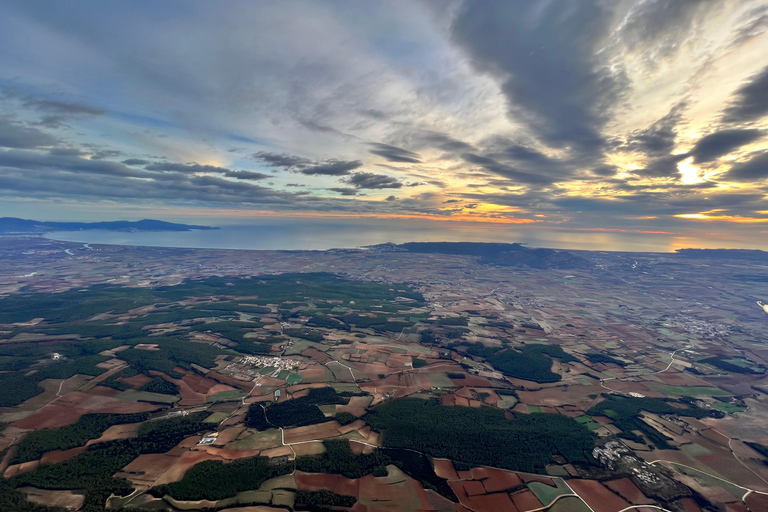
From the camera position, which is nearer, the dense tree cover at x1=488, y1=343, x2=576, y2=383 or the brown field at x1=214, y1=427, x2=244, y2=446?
the brown field at x1=214, y1=427, x2=244, y2=446

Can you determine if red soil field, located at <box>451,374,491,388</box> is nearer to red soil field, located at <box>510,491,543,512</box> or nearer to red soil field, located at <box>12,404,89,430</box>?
red soil field, located at <box>510,491,543,512</box>

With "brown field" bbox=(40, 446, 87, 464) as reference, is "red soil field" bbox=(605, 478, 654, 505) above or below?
above

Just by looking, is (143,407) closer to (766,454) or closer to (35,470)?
(35,470)

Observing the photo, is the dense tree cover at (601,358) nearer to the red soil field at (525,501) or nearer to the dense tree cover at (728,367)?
the dense tree cover at (728,367)

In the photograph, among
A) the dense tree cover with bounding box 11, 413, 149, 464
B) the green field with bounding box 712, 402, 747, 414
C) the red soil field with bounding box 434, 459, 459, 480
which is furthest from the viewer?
the green field with bounding box 712, 402, 747, 414

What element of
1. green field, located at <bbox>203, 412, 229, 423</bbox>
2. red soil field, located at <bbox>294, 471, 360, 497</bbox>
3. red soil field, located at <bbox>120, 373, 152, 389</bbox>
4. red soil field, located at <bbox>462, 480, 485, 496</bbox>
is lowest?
red soil field, located at <bbox>120, 373, 152, 389</bbox>

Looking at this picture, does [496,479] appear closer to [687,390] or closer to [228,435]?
[228,435]

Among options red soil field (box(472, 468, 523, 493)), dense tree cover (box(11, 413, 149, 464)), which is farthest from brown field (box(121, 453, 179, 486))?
red soil field (box(472, 468, 523, 493))
